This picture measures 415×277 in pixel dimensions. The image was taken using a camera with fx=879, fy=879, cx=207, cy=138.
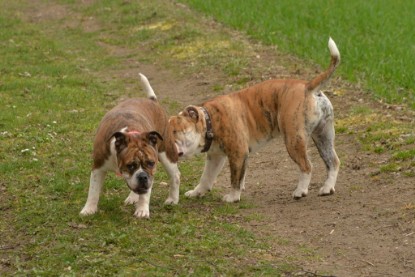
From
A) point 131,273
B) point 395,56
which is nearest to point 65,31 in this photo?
point 395,56

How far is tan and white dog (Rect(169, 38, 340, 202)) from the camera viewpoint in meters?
9.30

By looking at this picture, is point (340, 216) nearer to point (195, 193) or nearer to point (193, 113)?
point (195, 193)

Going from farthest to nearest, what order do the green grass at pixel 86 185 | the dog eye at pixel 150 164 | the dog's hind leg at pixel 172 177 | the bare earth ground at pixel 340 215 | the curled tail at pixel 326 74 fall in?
the curled tail at pixel 326 74 → the dog's hind leg at pixel 172 177 → the dog eye at pixel 150 164 → the bare earth ground at pixel 340 215 → the green grass at pixel 86 185

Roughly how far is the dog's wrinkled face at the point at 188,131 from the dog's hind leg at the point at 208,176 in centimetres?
33

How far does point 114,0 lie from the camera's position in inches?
1046

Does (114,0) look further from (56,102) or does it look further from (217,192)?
(217,192)

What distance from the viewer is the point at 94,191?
8.25 metres

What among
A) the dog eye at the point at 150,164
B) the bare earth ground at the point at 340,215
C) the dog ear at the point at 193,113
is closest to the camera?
the bare earth ground at the point at 340,215

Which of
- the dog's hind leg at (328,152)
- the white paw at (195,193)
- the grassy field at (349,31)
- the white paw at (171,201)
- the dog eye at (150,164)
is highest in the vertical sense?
the dog eye at (150,164)

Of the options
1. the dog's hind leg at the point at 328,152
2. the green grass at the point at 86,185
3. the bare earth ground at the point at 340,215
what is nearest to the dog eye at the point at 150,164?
the green grass at the point at 86,185

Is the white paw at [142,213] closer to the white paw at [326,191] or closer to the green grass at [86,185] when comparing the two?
the green grass at [86,185]

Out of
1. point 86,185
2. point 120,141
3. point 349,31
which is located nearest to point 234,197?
point 86,185

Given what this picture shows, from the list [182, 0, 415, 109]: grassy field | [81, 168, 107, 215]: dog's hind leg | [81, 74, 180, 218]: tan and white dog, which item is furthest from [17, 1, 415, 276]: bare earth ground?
[182, 0, 415, 109]: grassy field

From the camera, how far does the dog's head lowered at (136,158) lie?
7723mm
